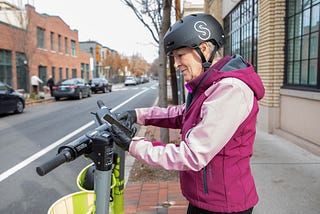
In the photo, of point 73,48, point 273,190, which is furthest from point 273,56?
point 73,48

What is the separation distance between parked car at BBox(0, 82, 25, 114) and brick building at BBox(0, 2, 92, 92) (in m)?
9.25

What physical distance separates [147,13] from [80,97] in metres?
17.1

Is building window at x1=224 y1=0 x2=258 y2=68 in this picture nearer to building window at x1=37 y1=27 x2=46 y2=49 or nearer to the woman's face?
the woman's face

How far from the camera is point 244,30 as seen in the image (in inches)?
447

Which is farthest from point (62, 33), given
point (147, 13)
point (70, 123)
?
point (147, 13)

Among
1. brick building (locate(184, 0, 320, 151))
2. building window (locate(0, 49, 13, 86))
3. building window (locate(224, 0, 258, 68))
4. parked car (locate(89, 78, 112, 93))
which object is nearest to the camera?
brick building (locate(184, 0, 320, 151))

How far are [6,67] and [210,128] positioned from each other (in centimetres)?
2646

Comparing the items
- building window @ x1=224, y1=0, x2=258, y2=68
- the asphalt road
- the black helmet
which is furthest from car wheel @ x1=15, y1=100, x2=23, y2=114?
the black helmet

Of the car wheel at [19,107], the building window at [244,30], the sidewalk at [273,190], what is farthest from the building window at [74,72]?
the sidewalk at [273,190]

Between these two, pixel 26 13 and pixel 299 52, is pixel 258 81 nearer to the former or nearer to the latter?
pixel 299 52

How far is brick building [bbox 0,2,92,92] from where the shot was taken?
950 inches

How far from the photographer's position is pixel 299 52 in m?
7.05

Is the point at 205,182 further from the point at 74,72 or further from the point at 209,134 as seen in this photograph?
the point at 74,72

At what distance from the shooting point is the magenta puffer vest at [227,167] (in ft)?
5.52
